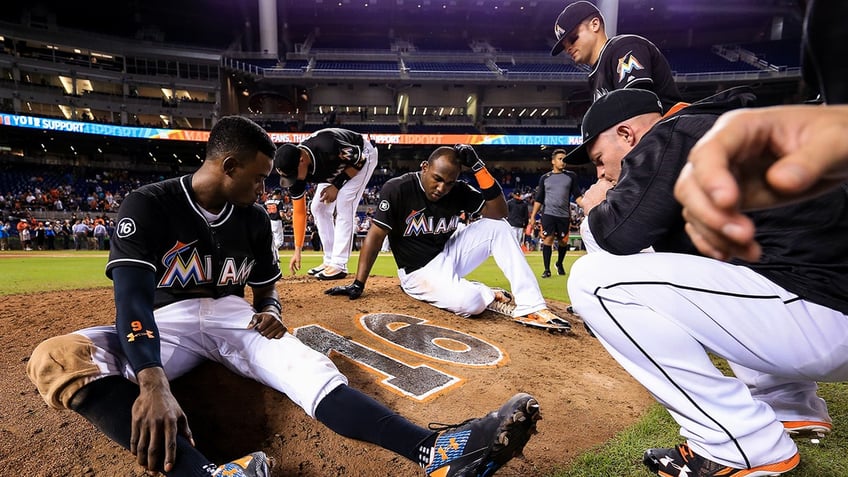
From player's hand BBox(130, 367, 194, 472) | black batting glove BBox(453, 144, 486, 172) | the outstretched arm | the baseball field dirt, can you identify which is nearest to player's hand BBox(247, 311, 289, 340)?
the baseball field dirt

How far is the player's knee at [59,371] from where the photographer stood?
1.36m

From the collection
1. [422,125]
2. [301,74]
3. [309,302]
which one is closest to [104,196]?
[301,74]

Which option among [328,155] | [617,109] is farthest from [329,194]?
[617,109]

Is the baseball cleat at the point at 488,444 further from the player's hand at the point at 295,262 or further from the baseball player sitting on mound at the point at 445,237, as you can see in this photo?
the player's hand at the point at 295,262

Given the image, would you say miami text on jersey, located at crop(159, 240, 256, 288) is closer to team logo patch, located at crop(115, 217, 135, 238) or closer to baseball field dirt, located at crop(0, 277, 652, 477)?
team logo patch, located at crop(115, 217, 135, 238)

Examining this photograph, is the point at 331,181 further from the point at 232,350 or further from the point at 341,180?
the point at 232,350

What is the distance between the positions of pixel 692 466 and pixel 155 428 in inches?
74.4

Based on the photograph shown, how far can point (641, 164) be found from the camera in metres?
1.39

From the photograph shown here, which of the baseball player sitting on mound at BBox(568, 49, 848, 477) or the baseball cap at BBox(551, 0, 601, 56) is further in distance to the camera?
the baseball cap at BBox(551, 0, 601, 56)

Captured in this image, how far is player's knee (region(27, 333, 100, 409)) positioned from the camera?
1362 millimetres

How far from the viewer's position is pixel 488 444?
1.30 m

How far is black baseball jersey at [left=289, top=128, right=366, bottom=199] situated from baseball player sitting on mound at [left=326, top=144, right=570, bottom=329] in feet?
4.07

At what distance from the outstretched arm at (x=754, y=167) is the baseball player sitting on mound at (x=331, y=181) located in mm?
4214

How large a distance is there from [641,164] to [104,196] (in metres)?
28.6
